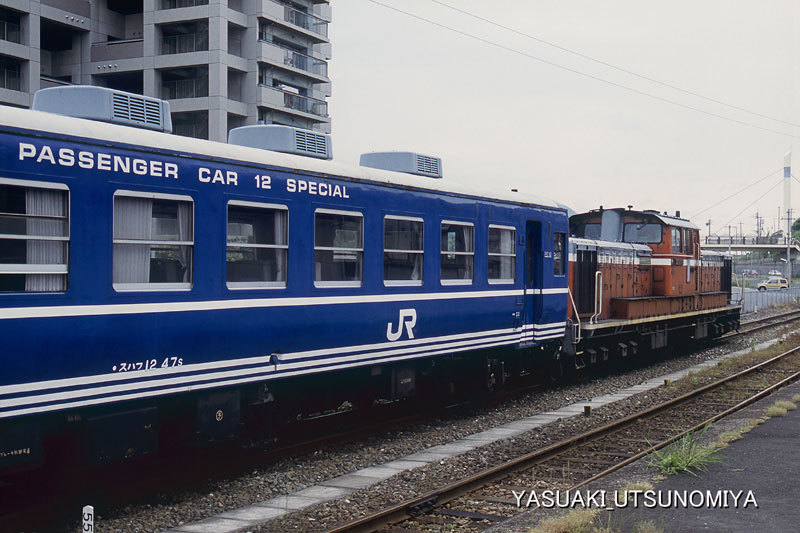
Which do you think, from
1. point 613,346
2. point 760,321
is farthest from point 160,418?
point 760,321

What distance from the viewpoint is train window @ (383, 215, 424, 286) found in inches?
477

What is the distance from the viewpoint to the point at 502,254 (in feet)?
49.0

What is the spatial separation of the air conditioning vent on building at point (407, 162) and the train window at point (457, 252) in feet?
3.11

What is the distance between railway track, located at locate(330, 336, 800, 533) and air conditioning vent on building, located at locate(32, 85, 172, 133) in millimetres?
4623

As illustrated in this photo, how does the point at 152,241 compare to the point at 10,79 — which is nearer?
the point at 152,241

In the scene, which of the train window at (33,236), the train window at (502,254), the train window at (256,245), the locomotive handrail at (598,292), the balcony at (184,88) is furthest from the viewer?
the balcony at (184,88)

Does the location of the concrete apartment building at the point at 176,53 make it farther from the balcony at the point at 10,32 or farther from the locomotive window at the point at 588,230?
the locomotive window at the point at 588,230

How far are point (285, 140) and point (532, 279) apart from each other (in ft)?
21.7

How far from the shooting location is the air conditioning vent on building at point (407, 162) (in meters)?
13.5

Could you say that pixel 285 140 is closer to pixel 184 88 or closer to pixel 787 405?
pixel 787 405

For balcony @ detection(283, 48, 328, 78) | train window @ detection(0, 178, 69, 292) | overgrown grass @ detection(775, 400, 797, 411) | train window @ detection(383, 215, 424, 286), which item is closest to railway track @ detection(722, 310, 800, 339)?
overgrown grass @ detection(775, 400, 797, 411)

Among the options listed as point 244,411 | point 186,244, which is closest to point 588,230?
point 244,411

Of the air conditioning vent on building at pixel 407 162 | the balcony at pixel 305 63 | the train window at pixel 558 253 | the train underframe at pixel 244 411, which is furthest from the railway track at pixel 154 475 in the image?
the balcony at pixel 305 63

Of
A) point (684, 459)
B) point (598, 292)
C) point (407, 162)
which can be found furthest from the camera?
point (598, 292)
